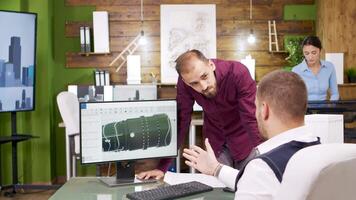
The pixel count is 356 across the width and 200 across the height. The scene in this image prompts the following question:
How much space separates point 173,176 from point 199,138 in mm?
3379

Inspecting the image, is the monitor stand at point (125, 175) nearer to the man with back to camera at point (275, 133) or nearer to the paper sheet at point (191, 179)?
the paper sheet at point (191, 179)

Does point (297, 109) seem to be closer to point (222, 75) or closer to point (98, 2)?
point (222, 75)

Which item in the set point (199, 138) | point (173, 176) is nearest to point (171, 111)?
point (173, 176)

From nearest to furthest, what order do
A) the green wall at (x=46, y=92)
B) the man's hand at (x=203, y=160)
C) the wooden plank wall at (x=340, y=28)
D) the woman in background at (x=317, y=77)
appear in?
the man's hand at (x=203, y=160), the woman in background at (x=317, y=77), the green wall at (x=46, y=92), the wooden plank wall at (x=340, y=28)

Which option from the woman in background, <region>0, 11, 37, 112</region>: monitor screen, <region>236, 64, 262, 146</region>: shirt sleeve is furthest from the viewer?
<region>0, 11, 37, 112</region>: monitor screen

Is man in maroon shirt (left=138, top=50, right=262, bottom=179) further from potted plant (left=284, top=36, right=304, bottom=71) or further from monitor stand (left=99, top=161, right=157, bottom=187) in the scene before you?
potted plant (left=284, top=36, right=304, bottom=71)

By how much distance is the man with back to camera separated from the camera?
131 centimetres

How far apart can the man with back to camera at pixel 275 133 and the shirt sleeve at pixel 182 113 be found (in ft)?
3.10

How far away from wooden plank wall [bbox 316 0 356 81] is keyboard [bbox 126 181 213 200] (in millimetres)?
3957

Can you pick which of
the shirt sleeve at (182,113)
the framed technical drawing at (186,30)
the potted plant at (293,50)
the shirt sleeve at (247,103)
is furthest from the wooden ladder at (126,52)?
the shirt sleeve at (247,103)

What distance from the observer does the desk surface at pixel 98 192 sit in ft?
6.55

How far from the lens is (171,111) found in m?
2.39

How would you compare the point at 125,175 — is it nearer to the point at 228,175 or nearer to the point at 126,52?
Answer: the point at 228,175

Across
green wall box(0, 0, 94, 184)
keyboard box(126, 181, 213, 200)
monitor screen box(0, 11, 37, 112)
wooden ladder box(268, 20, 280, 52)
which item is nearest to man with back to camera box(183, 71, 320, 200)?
keyboard box(126, 181, 213, 200)
